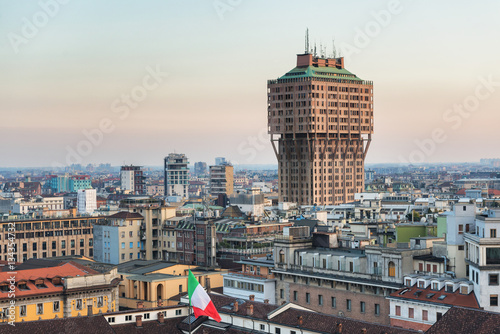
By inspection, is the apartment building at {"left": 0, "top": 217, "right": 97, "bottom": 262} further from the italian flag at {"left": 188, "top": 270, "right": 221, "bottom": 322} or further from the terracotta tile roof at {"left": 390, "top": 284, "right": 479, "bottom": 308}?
the italian flag at {"left": 188, "top": 270, "right": 221, "bottom": 322}

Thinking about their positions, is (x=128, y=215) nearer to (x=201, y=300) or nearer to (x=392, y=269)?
(x=392, y=269)

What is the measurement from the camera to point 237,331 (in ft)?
260

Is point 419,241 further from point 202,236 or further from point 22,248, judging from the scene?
point 22,248

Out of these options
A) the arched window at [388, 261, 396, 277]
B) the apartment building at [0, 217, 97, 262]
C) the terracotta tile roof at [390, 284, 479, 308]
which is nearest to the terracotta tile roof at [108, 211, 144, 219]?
the apartment building at [0, 217, 97, 262]

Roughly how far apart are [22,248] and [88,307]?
65.9 m

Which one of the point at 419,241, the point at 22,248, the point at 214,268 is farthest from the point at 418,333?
the point at 22,248

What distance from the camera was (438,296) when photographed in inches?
3088

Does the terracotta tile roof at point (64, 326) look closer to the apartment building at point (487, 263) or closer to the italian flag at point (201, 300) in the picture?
the italian flag at point (201, 300)

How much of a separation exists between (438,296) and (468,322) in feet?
39.8

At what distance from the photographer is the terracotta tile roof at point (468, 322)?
2559 inches

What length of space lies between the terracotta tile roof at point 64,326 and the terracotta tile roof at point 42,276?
12.1 m

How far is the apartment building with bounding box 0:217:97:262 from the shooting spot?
501ft

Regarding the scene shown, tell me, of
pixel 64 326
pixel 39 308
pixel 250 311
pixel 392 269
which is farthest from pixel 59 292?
pixel 392 269

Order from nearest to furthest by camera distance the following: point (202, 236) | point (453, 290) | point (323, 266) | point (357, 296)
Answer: point (453, 290), point (357, 296), point (323, 266), point (202, 236)
